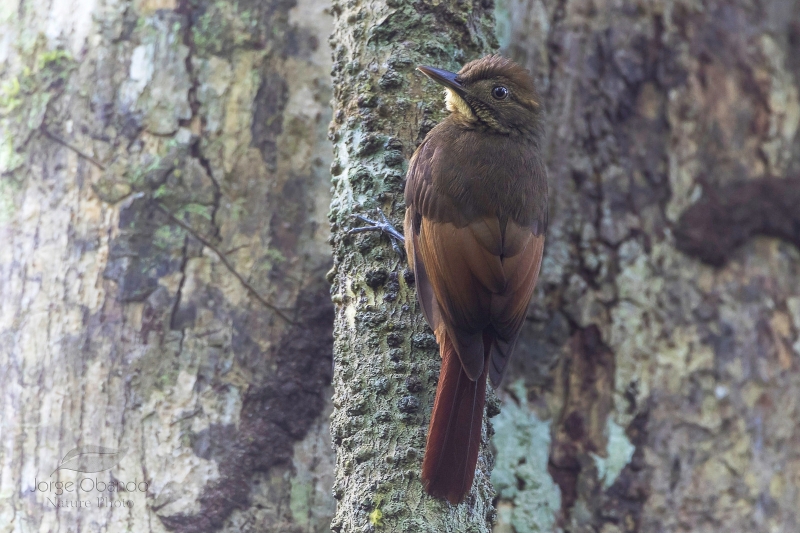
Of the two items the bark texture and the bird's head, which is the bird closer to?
the bird's head

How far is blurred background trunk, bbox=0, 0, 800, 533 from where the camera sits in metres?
2.84

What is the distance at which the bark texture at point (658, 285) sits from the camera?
142 inches

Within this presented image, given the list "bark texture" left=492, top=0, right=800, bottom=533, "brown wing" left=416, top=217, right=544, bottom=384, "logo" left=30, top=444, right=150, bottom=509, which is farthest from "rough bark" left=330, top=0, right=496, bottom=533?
"bark texture" left=492, top=0, right=800, bottom=533

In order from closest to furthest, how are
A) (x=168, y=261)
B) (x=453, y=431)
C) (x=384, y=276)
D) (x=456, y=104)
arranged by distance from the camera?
(x=453, y=431), (x=384, y=276), (x=456, y=104), (x=168, y=261)

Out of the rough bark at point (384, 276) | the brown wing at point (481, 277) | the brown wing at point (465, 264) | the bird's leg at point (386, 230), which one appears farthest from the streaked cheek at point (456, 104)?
the bird's leg at point (386, 230)

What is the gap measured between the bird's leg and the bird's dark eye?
0.93 m

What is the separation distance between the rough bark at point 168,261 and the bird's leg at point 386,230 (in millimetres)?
784

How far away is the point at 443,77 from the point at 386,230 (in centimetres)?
60

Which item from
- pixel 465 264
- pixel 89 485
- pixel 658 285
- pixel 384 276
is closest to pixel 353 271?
pixel 384 276

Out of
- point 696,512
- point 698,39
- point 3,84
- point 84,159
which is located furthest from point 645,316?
point 3,84

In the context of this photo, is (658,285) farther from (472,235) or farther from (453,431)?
(453,431)

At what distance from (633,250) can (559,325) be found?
0.54 metres

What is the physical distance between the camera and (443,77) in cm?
269

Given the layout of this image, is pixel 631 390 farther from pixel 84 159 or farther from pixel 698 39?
pixel 84 159
